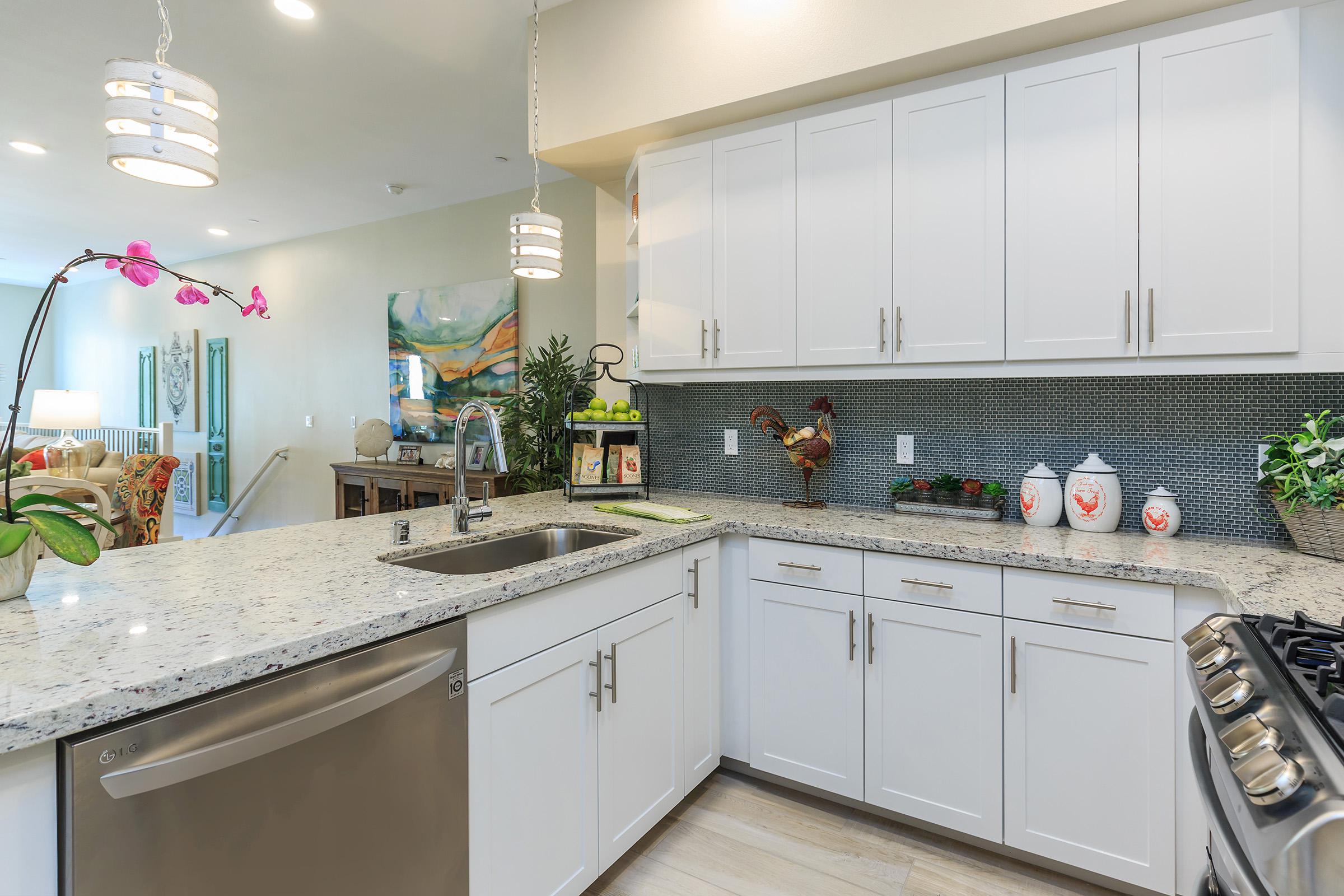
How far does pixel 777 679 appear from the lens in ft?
7.19

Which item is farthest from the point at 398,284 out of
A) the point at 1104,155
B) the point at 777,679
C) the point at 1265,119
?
the point at 1265,119

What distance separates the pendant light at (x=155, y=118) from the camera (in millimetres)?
1135

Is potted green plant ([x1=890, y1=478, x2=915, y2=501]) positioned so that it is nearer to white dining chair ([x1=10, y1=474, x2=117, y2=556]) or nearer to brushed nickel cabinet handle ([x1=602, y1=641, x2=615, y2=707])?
brushed nickel cabinet handle ([x1=602, y1=641, x2=615, y2=707])

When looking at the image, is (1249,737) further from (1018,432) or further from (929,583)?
(1018,432)

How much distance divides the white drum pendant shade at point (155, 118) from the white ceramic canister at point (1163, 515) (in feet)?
8.20

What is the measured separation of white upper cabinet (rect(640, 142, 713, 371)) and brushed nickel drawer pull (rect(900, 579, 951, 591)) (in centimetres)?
110

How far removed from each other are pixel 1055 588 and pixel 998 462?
69cm

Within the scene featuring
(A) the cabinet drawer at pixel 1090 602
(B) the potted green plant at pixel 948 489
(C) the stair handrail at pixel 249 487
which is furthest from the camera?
(C) the stair handrail at pixel 249 487

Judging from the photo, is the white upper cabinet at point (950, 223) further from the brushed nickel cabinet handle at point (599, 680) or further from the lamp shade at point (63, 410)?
the lamp shade at point (63, 410)

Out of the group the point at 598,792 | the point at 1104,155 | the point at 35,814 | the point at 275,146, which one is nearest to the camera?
the point at 35,814

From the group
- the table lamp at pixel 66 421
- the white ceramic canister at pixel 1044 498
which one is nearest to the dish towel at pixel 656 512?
the white ceramic canister at pixel 1044 498

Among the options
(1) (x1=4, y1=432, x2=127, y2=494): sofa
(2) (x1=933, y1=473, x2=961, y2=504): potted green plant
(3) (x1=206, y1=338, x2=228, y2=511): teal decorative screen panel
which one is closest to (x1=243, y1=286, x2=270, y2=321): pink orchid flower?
(2) (x1=933, y1=473, x2=961, y2=504): potted green plant

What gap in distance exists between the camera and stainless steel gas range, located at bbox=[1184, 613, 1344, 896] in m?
0.59

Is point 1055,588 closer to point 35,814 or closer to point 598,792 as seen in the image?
point 598,792
